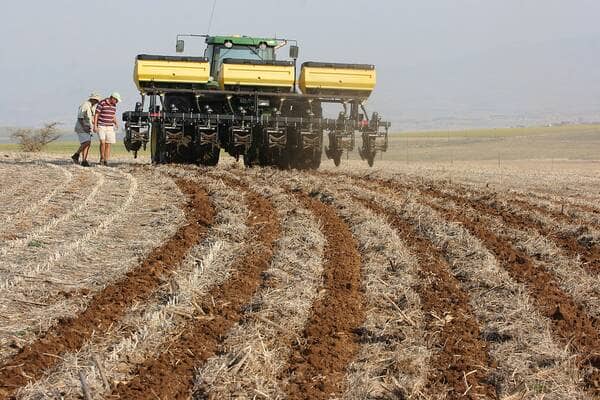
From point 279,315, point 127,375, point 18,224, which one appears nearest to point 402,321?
point 279,315

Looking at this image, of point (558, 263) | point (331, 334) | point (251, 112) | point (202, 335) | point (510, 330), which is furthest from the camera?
point (251, 112)

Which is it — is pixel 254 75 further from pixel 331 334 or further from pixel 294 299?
pixel 331 334

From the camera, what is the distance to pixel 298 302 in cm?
650

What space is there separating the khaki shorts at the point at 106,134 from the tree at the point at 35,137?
1571 cm

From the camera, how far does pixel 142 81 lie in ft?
61.0

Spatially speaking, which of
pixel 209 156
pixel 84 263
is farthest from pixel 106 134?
pixel 84 263

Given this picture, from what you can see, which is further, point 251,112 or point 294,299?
point 251,112

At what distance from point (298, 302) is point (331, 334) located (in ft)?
2.50

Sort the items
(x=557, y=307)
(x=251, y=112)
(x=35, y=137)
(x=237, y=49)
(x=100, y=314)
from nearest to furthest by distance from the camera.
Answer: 1. (x=100, y=314)
2. (x=557, y=307)
3. (x=251, y=112)
4. (x=237, y=49)
5. (x=35, y=137)

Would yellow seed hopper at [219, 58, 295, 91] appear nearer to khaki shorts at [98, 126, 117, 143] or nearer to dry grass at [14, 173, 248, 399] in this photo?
khaki shorts at [98, 126, 117, 143]

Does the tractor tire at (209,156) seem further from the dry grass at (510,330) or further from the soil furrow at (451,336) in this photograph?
the soil furrow at (451,336)

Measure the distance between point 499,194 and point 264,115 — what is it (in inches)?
237

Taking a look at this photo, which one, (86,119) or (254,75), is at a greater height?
(254,75)

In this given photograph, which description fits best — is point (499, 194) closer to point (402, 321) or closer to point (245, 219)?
point (245, 219)
